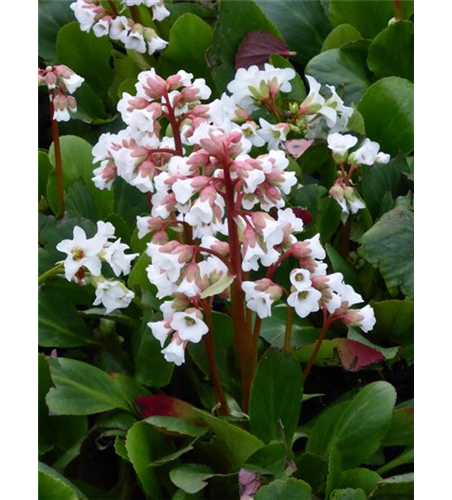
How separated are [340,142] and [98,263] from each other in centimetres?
45

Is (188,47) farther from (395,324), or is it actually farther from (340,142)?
(395,324)

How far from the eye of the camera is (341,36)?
1756mm

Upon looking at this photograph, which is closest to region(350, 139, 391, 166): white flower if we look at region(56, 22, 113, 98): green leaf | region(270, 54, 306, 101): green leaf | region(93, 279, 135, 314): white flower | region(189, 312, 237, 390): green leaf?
region(270, 54, 306, 101): green leaf

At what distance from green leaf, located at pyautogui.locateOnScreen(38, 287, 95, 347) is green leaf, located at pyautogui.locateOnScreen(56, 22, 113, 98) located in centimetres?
64

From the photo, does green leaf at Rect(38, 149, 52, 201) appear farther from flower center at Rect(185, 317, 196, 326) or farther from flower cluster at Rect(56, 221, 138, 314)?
flower center at Rect(185, 317, 196, 326)

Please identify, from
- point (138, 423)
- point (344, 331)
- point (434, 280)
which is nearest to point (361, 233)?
point (344, 331)

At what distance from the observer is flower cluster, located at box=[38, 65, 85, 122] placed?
138 centimetres

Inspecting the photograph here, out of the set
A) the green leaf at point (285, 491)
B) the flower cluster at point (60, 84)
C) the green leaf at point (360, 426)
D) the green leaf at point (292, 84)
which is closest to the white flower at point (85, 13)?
the flower cluster at point (60, 84)

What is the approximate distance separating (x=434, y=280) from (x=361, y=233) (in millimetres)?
844

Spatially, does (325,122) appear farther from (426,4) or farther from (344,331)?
(426,4)

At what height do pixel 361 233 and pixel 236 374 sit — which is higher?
pixel 361 233

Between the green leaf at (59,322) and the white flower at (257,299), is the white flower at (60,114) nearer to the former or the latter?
the green leaf at (59,322)

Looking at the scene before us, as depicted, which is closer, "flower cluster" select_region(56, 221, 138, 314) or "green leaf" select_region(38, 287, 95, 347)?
"flower cluster" select_region(56, 221, 138, 314)

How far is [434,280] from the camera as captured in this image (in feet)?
2.11
